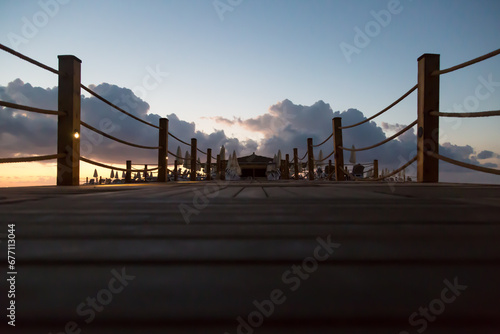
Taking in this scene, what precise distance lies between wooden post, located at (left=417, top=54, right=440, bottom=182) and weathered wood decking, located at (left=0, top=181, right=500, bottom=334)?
8.92ft

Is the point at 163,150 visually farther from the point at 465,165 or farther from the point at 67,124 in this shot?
the point at 465,165

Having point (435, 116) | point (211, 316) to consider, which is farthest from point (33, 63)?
point (435, 116)

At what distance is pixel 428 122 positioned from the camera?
10.4 feet

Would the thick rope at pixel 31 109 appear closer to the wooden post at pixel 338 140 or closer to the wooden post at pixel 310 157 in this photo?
→ the wooden post at pixel 338 140

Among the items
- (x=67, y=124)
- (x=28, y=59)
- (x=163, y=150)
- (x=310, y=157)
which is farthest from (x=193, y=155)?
(x=28, y=59)

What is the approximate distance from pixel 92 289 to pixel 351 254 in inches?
21.2

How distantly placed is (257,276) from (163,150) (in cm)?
548

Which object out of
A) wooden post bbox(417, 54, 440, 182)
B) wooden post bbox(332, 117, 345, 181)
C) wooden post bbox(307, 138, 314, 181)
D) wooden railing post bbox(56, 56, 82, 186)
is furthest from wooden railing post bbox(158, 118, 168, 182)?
wooden post bbox(417, 54, 440, 182)

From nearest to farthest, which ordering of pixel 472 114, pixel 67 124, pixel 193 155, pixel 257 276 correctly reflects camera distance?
pixel 257 276 → pixel 472 114 → pixel 67 124 → pixel 193 155


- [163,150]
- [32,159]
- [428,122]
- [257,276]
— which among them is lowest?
[257,276]

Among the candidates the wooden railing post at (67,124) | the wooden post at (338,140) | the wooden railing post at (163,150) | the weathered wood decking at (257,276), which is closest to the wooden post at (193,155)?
the wooden railing post at (163,150)

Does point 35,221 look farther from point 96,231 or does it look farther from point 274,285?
point 274,285

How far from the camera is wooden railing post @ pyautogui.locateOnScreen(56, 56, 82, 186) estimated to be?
3061mm

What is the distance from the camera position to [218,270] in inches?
20.9
